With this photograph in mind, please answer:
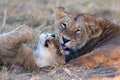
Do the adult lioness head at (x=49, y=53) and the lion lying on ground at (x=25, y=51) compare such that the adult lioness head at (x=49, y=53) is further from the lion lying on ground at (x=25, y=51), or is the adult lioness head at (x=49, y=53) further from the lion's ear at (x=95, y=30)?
the lion's ear at (x=95, y=30)

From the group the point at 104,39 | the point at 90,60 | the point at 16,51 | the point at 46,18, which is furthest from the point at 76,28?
the point at 46,18

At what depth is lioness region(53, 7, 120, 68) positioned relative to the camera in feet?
18.5

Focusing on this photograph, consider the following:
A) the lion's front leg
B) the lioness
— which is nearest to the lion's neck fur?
the lioness

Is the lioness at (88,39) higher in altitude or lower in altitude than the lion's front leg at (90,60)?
higher

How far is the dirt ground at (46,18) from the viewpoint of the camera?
5137mm

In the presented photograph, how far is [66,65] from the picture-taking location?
557cm

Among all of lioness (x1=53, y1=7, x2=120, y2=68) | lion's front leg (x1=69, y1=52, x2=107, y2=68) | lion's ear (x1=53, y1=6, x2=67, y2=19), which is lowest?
lion's front leg (x1=69, y1=52, x2=107, y2=68)

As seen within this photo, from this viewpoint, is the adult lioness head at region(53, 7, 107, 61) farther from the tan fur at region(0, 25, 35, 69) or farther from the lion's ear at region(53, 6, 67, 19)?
the tan fur at region(0, 25, 35, 69)

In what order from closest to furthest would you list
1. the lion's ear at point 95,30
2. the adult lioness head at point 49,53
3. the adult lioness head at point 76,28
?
the adult lioness head at point 49,53, the adult lioness head at point 76,28, the lion's ear at point 95,30

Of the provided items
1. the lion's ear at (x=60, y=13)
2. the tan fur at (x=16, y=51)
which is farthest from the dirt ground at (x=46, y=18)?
the lion's ear at (x=60, y=13)

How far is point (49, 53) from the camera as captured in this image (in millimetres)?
5590

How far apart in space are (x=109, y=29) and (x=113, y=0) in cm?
560

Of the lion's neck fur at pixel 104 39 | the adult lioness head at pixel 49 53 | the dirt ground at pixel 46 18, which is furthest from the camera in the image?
the lion's neck fur at pixel 104 39

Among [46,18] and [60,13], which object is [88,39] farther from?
[46,18]
